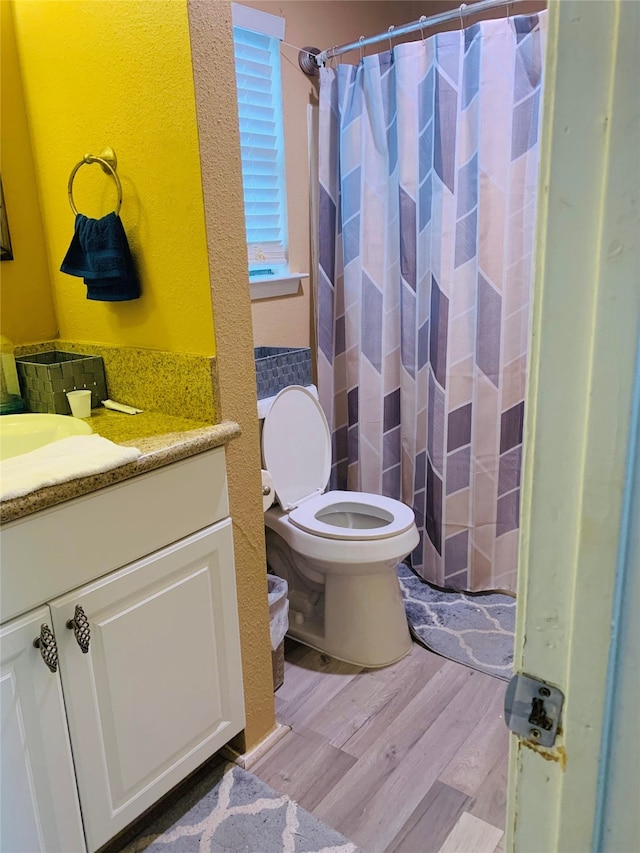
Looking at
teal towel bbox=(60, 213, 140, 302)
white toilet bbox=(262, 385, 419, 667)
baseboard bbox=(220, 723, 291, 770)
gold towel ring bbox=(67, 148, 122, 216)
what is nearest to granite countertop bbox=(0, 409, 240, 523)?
teal towel bbox=(60, 213, 140, 302)

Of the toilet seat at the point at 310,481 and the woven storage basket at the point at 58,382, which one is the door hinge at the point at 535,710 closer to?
the woven storage basket at the point at 58,382

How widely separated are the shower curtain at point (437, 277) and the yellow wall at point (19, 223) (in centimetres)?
112

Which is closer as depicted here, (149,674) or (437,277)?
(149,674)

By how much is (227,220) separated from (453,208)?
105cm

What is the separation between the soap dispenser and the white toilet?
0.74m

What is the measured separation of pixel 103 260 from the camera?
1.44m

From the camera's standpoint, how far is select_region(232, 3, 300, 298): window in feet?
7.07

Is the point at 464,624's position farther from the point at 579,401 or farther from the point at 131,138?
the point at 579,401

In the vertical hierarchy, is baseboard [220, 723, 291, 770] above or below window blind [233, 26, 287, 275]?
below

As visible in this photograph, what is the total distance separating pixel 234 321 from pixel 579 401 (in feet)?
3.69

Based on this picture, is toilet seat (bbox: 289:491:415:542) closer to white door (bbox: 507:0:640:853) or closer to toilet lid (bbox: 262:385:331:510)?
toilet lid (bbox: 262:385:331:510)

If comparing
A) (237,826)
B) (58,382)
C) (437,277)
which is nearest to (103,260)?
(58,382)

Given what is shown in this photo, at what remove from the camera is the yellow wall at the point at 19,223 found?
1607mm

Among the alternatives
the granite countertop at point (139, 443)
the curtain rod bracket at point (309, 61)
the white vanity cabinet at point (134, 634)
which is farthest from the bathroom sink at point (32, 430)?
the curtain rod bracket at point (309, 61)
